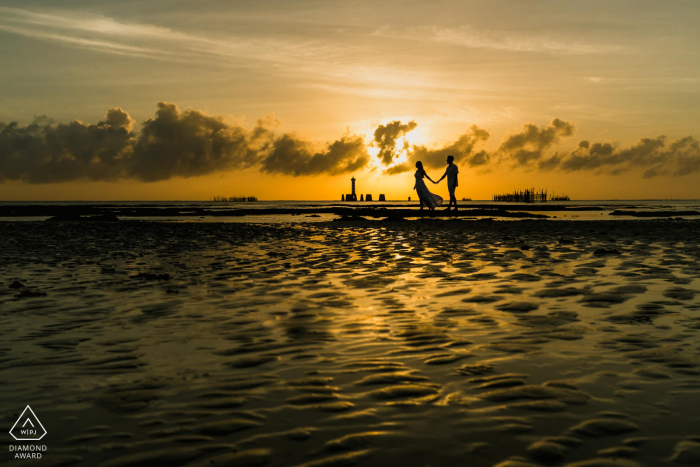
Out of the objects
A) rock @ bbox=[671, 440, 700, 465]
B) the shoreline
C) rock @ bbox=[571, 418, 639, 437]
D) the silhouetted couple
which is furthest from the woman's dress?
rock @ bbox=[671, 440, 700, 465]

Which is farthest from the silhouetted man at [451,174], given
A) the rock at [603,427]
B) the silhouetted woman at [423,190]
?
the rock at [603,427]

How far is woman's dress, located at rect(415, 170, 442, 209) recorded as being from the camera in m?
29.9

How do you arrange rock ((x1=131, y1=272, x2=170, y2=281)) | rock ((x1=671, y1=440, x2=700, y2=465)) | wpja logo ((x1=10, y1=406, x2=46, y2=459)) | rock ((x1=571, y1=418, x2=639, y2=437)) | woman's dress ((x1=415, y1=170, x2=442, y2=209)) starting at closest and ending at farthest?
rock ((x1=671, y1=440, x2=700, y2=465))
wpja logo ((x1=10, y1=406, x2=46, y2=459))
rock ((x1=571, y1=418, x2=639, y2=437))
rock ((x1=131, y1=272, x2=170, y2=281))
woman's dress ((x1=415, y1=170, x2=442, y2=209))

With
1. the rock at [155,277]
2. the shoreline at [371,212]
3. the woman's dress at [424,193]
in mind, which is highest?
the woman's dress at [424,193]

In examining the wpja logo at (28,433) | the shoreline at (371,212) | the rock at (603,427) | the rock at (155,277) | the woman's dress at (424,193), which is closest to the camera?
the wpja logo at (28,433)

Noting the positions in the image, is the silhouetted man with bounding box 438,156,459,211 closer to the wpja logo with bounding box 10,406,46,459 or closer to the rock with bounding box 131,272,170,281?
the rock with bounding box 131,272,170,281

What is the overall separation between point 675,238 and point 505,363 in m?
17.4

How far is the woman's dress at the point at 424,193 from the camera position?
29.9 m

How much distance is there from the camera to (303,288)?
29.7 feet

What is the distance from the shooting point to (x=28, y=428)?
3.62 meters

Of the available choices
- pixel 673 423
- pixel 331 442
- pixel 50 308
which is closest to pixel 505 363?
pixel 673 423

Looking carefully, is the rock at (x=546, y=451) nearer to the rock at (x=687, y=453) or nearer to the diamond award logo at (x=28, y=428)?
the rock at (x=687, y=453)

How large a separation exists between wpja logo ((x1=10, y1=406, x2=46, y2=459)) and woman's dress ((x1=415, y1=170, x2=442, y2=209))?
2656 centimetres

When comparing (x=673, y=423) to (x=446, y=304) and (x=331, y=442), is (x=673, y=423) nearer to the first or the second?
(x=331, y=442)
